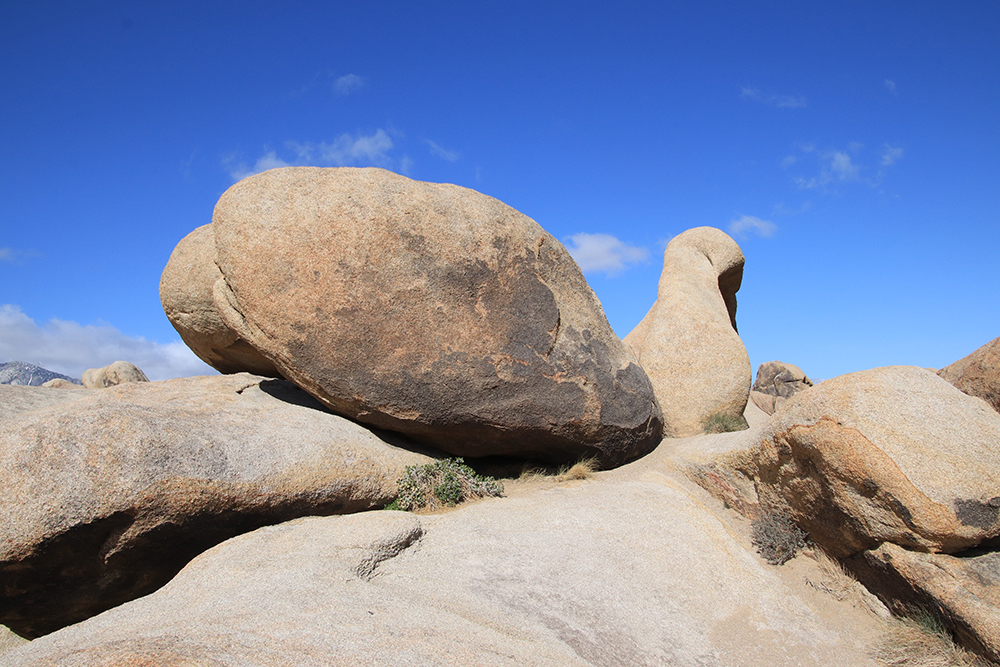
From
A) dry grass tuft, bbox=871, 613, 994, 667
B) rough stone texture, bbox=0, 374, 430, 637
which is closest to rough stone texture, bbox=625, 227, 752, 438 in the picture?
dry grass tuft, bbox=871, 613, 994, 667

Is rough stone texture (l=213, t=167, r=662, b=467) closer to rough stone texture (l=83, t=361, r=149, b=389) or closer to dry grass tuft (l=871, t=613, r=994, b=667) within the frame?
dry grass tuft (l=871, t=613, r=994, b=667)

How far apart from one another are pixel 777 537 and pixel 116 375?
17692 mm

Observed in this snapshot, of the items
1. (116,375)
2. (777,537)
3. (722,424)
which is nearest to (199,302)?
(777,537)

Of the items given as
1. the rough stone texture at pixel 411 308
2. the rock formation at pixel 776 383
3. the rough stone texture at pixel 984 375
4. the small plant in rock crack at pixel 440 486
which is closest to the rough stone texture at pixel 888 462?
the rough stone texture at pixel 984 375

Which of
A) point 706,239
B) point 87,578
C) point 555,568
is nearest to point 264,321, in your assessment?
point 87,578

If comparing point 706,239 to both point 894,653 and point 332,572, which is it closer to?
point 894,653

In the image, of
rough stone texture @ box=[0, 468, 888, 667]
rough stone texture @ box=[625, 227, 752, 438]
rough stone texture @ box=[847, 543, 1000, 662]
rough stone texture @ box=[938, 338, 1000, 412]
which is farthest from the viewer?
rough stone texture @ box=[625, 227, 752, 438]

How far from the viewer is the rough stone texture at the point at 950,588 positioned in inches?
181

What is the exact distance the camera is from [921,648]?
16.0 feet

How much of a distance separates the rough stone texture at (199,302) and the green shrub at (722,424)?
6.04m

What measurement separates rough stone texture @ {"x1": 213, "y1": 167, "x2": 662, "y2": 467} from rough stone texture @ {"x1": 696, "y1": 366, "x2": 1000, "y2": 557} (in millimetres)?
2283

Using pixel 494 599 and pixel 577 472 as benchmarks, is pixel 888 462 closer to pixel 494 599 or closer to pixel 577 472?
pixel 577 472

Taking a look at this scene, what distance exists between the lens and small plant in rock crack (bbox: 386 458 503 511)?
20.8ft

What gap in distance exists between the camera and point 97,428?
5156mm
